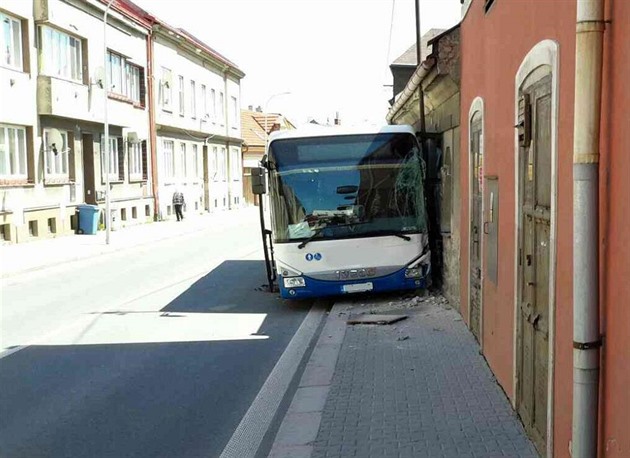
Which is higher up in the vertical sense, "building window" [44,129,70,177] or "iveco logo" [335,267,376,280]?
"building window" [44,129,70,177]

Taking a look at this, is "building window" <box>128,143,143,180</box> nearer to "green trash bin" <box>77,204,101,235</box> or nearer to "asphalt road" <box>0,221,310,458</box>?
"green trash bin" <box>77,204,101,235</box>

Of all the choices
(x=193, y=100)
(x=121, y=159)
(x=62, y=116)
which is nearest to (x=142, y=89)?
(x=121, y=159)

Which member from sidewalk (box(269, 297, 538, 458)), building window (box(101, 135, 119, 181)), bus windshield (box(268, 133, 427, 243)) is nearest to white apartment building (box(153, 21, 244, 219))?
building window (box(101, 135, 119, 181))

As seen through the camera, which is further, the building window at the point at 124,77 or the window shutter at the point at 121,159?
the window shutter at the point at 121,159

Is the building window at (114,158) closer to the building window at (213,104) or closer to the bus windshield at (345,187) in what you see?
the building window at (213,104)

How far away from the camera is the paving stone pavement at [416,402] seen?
490 centimetres

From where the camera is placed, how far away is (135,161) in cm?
3219

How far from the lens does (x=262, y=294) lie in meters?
12.8

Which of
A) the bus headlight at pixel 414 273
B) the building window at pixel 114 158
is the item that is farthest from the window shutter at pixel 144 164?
the bus headlight at pixel 414 273

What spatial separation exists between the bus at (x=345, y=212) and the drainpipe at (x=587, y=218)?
25.3 ft

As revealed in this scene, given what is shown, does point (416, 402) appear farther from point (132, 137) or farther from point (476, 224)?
point (132, 137)

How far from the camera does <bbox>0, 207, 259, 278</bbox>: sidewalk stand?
58.9ft

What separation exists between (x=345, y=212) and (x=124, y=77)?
2289 cm

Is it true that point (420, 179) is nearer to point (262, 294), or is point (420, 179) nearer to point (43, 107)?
point (262, 294)
